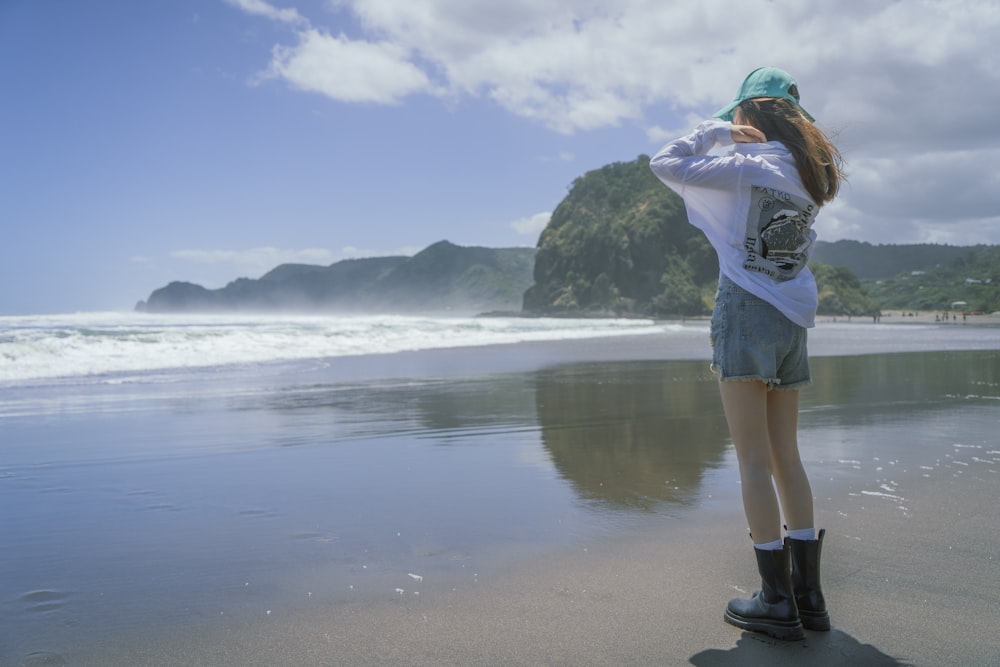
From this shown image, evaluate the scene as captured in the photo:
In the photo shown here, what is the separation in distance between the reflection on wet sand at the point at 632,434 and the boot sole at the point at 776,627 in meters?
1.36

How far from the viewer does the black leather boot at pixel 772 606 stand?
2.12 meters

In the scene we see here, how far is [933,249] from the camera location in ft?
607

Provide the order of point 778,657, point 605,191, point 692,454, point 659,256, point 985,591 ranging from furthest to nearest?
point 605,191 → point 659,256 → point 692,454 → point 985,591 → point 778,657

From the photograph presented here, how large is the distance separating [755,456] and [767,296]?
509 millimetres

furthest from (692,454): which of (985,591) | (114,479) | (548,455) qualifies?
(114,479)

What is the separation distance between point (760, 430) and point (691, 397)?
5.95m

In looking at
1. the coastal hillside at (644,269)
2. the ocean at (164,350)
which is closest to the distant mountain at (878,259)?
the coastal hillside at (644,269)

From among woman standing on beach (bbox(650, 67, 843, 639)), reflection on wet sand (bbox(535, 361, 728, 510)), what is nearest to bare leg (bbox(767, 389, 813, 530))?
woman standing on beach (bbox(650, 67, 843, 639))

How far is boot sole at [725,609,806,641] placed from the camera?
2.12 metres

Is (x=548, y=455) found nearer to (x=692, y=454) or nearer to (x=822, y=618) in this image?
(x=692, y=454)

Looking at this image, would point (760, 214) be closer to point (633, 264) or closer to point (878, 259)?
point (633, 264)

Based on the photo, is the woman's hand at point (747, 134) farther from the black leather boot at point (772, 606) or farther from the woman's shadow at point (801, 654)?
the woman's shadow at point (801, 654)

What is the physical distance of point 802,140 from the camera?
2303 millimetres

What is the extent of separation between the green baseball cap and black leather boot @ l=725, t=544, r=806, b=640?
4.78 ft
